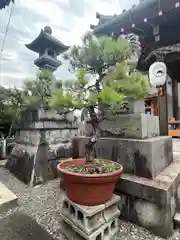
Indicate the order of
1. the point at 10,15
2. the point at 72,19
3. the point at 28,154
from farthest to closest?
the point at 72,19 → the point at 10,15 → the point at 28,154

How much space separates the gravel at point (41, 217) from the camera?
1524 mm

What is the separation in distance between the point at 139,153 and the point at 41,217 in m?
1.36

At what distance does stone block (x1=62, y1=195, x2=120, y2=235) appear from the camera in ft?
4.25

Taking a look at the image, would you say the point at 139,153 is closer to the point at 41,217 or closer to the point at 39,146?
the point at 41,217

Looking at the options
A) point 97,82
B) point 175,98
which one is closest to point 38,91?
point 97,82

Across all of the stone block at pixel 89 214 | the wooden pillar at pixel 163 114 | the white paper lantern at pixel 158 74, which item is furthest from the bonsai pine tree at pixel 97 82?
the wooden pillar at pixel 163 114

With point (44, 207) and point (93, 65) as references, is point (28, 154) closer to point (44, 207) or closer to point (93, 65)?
point (44, 207)

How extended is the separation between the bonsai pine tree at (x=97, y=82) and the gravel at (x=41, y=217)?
78 centimetres

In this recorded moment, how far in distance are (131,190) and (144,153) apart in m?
0.43

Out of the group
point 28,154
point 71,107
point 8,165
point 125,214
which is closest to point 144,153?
point 125,214

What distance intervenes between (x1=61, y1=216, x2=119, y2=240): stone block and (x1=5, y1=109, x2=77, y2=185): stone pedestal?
1663mm

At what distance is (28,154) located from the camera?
3.26 m

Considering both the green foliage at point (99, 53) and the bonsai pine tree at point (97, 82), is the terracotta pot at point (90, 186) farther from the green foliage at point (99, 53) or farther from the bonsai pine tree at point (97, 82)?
the green foliage at point (99, 53)

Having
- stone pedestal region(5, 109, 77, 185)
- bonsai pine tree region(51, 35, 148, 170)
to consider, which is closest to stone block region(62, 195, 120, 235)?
bonsai pine tree region(51, 35, 148, 170)
